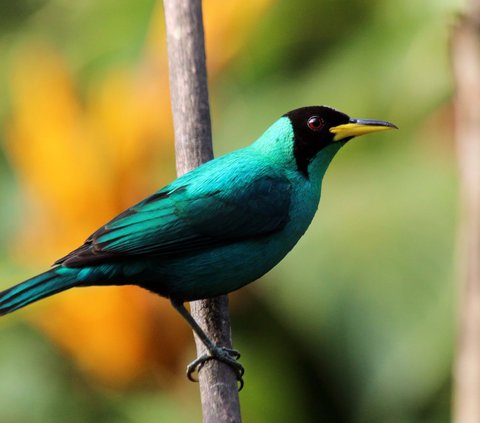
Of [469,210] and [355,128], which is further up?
[355,128]

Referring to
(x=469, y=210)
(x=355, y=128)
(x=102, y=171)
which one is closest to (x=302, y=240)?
(x=102, y=171)

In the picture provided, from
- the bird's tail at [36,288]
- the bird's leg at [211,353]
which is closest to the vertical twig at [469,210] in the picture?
the bird's leg at [211,353]

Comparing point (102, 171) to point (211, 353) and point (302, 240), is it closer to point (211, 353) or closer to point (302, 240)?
point (302, 240)

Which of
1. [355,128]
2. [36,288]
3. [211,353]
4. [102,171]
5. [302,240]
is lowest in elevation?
[211,353]

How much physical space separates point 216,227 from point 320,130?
1.92ft

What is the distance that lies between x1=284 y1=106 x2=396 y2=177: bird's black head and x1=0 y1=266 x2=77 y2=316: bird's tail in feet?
3.29

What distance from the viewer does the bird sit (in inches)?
126

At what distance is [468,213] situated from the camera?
146cm

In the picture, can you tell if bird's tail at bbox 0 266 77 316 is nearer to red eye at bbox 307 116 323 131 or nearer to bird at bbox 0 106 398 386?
bird at bbox 0 106 398 386

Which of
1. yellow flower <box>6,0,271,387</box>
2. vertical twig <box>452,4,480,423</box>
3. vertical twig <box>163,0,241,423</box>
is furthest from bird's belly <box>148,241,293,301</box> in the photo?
vertical twig <box>452,4,480,423</box>

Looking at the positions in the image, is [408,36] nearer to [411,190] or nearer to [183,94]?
[411,190]

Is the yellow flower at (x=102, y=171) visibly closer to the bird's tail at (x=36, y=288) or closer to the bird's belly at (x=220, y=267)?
the bird's belly at (x=220, y=267)

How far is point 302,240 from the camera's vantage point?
475 centimetres

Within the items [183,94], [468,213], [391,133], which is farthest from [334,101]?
[468,213]
